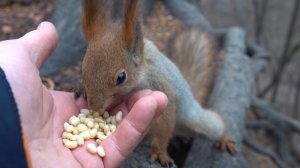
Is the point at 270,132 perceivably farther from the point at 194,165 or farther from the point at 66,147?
the point at 66,147

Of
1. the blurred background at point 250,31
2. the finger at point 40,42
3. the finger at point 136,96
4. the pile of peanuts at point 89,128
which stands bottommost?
the blurred background at point 250,31

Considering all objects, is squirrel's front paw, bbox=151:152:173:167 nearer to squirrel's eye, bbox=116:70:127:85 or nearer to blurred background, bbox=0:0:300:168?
squirrel's eye, bbox=116:70:127:85

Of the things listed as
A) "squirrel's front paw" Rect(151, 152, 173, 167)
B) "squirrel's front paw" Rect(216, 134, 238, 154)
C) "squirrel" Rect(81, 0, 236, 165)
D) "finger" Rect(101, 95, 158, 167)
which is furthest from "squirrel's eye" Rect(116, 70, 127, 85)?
"squirrel's front paw" Rect(216, 134, 238, 154)

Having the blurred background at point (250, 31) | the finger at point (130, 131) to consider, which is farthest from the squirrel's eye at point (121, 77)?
the blurred background at point (250, 31)

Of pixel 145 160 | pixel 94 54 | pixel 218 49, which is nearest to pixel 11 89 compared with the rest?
pixel 94 54

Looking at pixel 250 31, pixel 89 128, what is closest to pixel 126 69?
pixel 89 128

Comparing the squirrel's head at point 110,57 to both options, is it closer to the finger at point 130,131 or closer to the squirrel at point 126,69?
the squirrel at point 126,69
